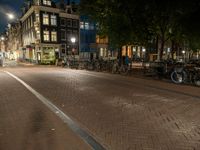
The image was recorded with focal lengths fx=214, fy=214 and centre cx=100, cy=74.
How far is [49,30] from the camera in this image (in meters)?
41.3

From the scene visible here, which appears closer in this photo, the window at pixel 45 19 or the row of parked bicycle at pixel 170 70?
the row of parked bicycle at pixel 170 70

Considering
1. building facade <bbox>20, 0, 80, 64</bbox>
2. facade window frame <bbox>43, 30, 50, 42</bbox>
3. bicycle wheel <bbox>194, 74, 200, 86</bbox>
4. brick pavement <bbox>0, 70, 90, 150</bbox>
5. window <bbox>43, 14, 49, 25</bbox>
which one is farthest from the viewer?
facade window frame <bbox>43, 30, 50, 42</bbox>

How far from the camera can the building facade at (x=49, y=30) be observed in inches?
1571

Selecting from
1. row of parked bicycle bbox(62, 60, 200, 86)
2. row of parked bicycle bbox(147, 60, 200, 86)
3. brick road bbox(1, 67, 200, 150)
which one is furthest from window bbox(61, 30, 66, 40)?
brick road bbox(1, 67, 200, 150)

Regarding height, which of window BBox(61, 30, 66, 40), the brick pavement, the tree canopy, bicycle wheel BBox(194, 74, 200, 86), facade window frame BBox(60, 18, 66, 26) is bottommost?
the brick pavement

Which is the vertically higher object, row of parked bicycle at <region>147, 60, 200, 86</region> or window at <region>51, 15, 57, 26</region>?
window at <region>51, 15, 57, 26</region>

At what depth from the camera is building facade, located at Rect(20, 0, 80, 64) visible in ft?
131

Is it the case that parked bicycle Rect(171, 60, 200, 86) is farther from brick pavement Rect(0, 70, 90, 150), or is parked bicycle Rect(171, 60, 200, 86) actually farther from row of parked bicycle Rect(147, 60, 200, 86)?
brick pavement Rect(0, 70, 90, 150)

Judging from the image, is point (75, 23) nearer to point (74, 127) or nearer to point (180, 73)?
point (180, 73)

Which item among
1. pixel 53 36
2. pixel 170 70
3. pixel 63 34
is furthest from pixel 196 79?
pixel 63 34

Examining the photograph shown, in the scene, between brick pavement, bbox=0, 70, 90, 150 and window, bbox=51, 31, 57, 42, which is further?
window, bbox=51, 31, 57, 42

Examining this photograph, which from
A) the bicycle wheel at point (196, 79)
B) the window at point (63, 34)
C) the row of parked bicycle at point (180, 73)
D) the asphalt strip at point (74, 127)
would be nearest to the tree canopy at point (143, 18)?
the row of parked bicycle at point (180, 73)

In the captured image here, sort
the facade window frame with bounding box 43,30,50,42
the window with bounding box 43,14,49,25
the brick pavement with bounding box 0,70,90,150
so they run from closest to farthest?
the brick pavement with bounding box 0,70,90,150, the window with bounding box 43,14,49,25, the facade window frame with bounding box 43,30,50,42

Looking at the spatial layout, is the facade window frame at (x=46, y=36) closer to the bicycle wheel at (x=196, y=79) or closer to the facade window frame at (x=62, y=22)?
the facade window frame at (x=62, y=22)
